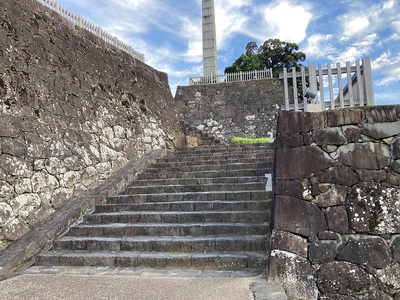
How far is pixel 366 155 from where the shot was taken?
3.02m

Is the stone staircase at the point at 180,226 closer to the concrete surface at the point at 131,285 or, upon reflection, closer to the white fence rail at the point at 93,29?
the concrete surface at the point at 131,285

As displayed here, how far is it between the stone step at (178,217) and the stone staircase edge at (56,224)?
26cm

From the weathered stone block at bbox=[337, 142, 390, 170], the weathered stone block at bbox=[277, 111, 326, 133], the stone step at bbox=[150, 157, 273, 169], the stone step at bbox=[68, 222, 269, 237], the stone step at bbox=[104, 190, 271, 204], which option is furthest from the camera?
the stone step at bbox=[150, 157, 273, 169]

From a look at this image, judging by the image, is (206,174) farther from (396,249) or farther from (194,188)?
(396,249)

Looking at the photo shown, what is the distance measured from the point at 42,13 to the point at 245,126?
786 cm

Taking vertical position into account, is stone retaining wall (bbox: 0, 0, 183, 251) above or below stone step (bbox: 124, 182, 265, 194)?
above

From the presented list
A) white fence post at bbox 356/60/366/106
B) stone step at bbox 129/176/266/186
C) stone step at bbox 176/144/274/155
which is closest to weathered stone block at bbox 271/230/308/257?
stone step at bbox 129/176/266/186

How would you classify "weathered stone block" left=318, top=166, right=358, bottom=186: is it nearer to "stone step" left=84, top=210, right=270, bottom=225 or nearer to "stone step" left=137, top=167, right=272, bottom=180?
"stone step" left=84, top=210, right=270, bottom=225

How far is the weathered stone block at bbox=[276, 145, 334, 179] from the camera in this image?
3070 mm

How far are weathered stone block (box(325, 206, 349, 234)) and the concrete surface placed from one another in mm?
849

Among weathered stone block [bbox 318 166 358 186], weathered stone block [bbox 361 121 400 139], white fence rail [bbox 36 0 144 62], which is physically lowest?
weathered stone block [bbox 318 166 358 186]

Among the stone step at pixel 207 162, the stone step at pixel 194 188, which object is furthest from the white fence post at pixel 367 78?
the stone step at pixel 194 188

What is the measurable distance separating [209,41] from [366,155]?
14203 millimetres

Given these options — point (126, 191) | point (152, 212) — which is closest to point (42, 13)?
point (126, 191)
